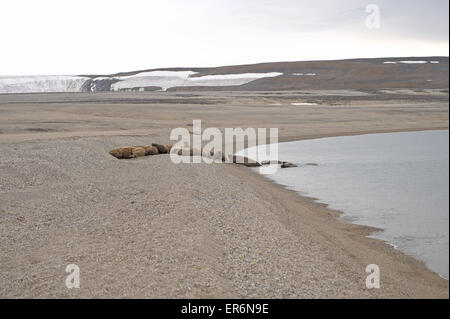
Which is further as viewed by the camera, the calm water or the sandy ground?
the calm water

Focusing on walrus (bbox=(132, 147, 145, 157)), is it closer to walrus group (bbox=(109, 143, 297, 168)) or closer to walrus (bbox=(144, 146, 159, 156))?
walrus group (bbox=(109, 143, 297, 168))

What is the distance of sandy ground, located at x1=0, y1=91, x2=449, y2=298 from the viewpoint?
538 centimetres

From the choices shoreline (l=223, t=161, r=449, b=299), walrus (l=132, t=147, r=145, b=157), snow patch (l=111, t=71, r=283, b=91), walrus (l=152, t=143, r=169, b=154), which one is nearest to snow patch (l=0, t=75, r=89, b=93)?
snow patch (l=111, t=71, r=283, b=91)

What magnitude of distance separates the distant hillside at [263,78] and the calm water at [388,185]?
45359mm

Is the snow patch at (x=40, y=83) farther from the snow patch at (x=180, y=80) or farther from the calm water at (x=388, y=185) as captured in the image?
the calm water at (x=388, y=185)

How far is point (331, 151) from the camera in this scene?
19.8 m

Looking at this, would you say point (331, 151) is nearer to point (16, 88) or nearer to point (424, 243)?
point (424, 243)

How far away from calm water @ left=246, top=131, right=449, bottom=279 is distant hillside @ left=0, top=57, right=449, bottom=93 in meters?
45.4

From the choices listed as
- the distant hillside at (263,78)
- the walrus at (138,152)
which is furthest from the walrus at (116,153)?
the distant hillside at (263,78)

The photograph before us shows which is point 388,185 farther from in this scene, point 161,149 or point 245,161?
point 161,149

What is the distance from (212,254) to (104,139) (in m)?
12.3

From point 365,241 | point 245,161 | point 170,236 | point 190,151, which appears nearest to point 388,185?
point 365,241

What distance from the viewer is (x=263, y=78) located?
86.4 meters
